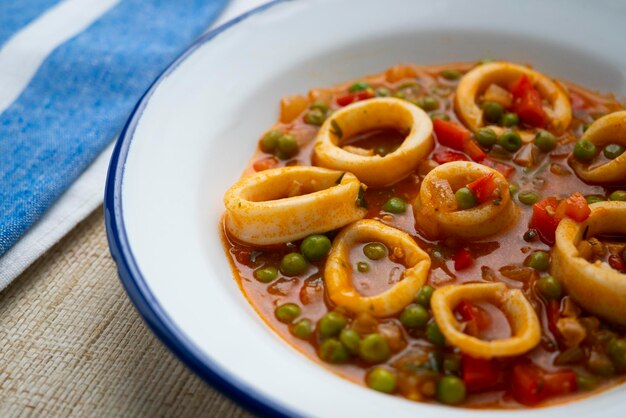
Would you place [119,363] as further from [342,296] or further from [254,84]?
[254,84]

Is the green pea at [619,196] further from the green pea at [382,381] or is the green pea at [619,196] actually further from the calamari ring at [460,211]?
the green pea at [382,381]

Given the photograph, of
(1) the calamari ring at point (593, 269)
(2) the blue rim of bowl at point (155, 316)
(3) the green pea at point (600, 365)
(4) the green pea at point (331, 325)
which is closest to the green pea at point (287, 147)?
(2) the blue rim of bowl at point (155, 316)

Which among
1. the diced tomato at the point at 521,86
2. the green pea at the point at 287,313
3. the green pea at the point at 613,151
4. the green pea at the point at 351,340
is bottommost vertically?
the green pea at the point at 287,313

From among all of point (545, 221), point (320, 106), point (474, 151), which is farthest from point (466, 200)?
point (320, 106)

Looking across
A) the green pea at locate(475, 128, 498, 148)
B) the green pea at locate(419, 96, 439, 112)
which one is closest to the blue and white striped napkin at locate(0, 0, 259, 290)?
the green pea at locate(419, 96, 439, 112)

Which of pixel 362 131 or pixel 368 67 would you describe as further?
pixel 368 67

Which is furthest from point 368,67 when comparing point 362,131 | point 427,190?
point 427,190

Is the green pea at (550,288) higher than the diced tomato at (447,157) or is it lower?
lower
